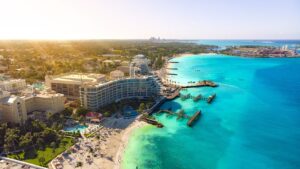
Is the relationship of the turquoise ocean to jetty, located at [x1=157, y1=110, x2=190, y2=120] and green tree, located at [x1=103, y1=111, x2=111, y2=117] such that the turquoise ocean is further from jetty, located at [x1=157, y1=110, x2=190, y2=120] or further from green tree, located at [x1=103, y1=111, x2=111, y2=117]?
green tree, located at [x1=103, y1=111, x2=111, y2=117]

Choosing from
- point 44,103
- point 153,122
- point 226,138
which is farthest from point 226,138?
point 44,103

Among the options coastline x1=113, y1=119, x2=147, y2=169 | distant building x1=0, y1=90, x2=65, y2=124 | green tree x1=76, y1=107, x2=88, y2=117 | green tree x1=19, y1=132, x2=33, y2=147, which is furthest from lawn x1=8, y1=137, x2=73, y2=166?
green tree x1=76, y1=107, x2=88, y2=117

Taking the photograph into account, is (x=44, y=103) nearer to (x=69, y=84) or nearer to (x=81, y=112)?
(x=81, y=112)

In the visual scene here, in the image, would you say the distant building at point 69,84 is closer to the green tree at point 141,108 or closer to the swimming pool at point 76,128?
the green tree at point 141,108

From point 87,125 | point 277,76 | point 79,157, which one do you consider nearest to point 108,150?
point 79,157

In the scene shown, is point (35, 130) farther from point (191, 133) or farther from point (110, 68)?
point (110, 68)
